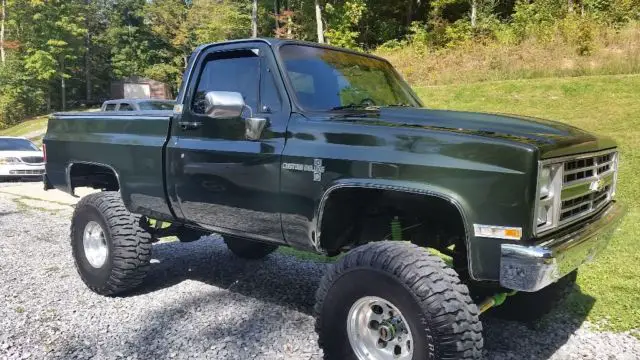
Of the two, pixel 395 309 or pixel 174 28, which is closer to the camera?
pixel 395 309

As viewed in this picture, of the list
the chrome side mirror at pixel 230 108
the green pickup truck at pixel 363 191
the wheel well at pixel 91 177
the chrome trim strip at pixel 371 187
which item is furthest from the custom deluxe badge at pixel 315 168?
the wheel well at pixel 91 177

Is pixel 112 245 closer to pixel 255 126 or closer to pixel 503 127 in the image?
pixel 255 126

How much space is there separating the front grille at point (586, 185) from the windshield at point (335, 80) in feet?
4.96

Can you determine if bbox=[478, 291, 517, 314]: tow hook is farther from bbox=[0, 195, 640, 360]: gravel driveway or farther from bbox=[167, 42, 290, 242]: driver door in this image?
bbox=[167, 42, 290, 242]: driver door

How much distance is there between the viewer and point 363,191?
11.1 ft

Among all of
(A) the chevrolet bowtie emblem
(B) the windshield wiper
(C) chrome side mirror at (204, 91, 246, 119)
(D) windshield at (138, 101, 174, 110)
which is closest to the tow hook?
(A) the chevrolet bowtie emblem

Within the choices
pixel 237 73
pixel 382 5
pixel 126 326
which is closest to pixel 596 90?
pixel 237 73

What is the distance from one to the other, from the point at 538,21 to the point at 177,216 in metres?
20.2

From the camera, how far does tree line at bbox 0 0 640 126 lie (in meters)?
25.2

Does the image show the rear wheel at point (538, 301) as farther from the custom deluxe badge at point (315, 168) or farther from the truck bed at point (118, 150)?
the truck bed at point (118, 150)

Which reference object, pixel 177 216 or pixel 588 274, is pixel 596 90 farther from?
pixel 177 216

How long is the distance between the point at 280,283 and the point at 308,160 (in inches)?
90.2

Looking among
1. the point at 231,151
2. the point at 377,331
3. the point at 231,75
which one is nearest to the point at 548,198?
the point at 377,331

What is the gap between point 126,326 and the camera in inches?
168
